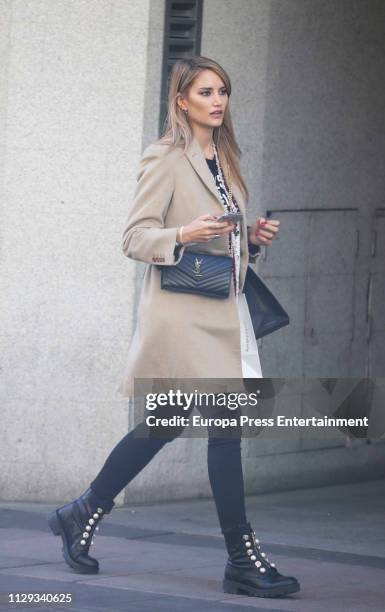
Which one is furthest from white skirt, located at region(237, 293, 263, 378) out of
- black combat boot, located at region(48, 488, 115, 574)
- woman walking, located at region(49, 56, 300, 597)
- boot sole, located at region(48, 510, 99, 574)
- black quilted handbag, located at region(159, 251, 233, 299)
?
boot sole, located at region(48, 510, 99, 574)

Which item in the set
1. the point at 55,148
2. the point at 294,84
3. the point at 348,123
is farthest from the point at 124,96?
the point at 348,123

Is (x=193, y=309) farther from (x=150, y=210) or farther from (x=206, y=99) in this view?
(x=206, y=99)

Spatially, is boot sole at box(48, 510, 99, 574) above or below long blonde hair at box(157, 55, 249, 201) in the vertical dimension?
below

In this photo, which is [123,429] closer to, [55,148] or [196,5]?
[55,148]

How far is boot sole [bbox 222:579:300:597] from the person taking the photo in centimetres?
595

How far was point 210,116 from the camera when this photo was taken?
625cm

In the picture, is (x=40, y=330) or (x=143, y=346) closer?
(x=143, y=346)

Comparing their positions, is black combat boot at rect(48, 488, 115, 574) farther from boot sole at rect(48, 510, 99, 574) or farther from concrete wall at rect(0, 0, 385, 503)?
concrete wall at rect(0, 0, 385, 503)

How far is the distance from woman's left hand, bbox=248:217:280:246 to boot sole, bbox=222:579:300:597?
134 cm

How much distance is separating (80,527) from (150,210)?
129 centimetres

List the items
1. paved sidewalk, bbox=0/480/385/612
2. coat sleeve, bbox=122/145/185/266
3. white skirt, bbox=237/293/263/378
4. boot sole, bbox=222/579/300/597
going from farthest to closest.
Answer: white skirt, bbox=237/293/263/378, coat sleeve, bbox=122/145/185/266, boot sole, bbox=222/579/300/597, paved sidewalk, bbox=0/480/385/612

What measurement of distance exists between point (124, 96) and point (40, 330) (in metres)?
1.29

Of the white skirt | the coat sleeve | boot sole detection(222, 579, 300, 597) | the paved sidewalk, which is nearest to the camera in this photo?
the paved sidewalk

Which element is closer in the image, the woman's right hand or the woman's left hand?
the woman's right hand
